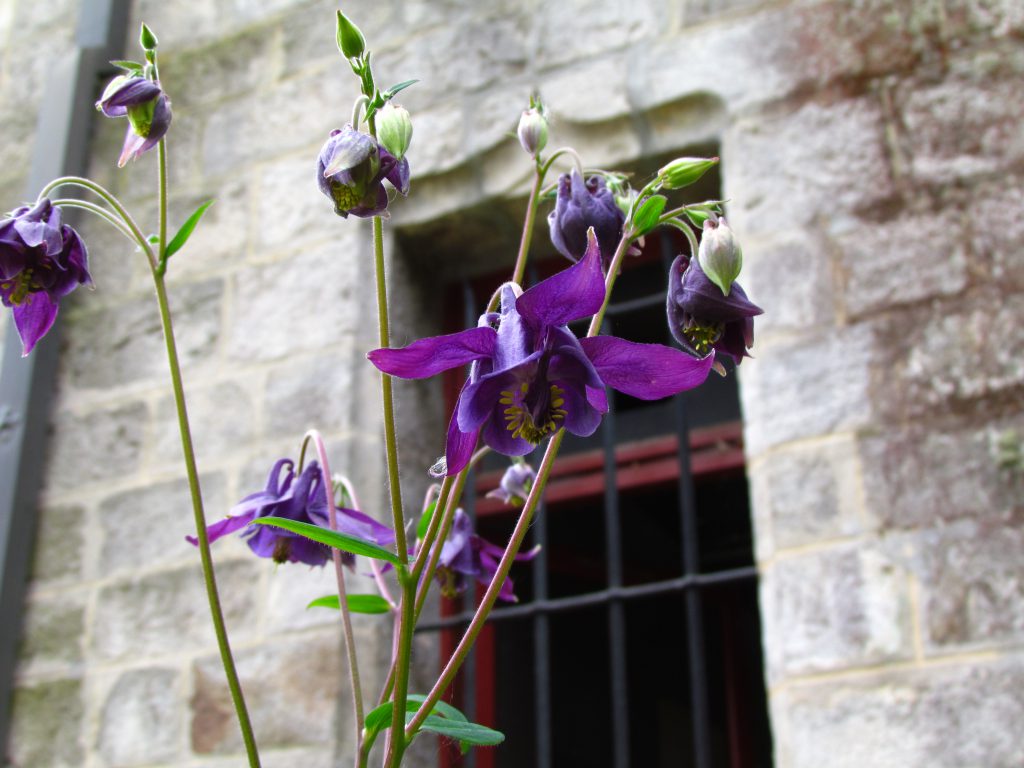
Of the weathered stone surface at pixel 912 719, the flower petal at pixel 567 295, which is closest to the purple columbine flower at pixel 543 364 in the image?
the flower petal at pixel 567 295

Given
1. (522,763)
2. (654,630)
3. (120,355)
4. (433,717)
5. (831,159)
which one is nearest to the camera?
(433,717)

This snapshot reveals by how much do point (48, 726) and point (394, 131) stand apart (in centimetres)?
245

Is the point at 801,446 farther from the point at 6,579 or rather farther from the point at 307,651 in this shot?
the point at 6,579

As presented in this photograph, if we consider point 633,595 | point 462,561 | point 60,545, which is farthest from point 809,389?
point 60,545

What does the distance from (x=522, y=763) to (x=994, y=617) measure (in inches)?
76.0

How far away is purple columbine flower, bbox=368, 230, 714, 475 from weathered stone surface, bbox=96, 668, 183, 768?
2.22 m

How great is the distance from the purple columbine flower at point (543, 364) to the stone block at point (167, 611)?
2.14 meters

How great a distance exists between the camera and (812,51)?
2.76m

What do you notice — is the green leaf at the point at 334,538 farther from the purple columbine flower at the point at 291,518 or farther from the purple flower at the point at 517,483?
the purple flower at the point at 517,483

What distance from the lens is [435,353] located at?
0.82 metres

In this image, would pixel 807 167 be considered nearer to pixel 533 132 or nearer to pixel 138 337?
pixel 533 132

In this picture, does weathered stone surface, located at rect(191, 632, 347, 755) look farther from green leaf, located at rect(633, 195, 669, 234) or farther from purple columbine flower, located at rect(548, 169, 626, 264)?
green leaf, located at rect(633, 195, 669, 234)

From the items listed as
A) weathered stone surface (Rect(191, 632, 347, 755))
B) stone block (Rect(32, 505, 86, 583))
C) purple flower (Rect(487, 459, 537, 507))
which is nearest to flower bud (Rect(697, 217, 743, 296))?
purple flower (Rect(487, 459, 537, 507))

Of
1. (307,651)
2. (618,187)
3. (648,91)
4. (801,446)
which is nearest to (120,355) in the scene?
(307,651)
